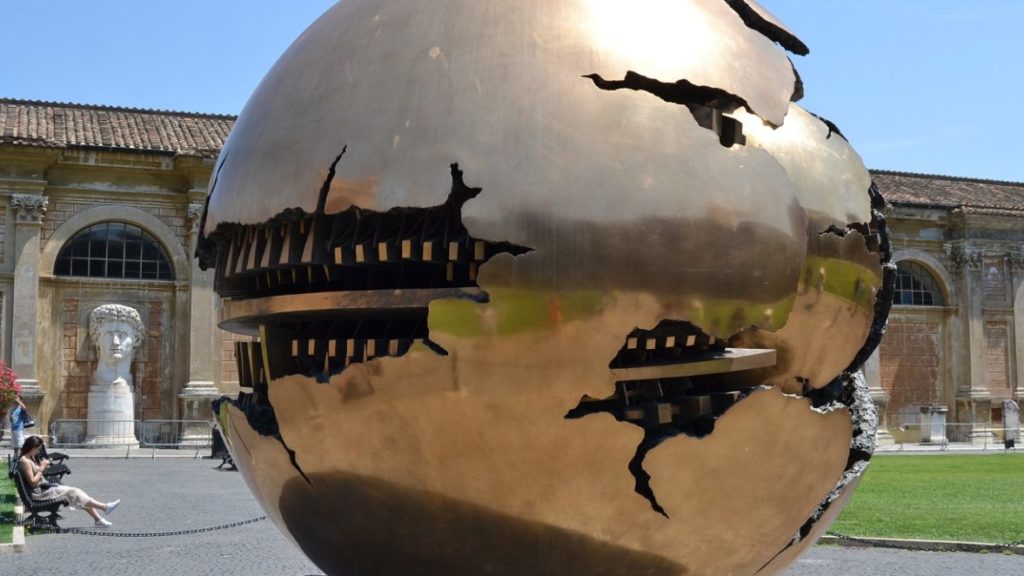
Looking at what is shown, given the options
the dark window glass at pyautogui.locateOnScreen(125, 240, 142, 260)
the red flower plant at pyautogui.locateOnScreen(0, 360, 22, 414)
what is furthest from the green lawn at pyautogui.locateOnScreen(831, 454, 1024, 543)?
the dark window glass at pyautogui.locateOnScreen(125, 240, 142, 260)

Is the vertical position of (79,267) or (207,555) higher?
(79,267)

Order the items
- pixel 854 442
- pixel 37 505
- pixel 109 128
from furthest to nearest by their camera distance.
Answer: pixel 109 128, pixel 37 505, pixel 854 442

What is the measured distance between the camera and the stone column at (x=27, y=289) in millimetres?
26859

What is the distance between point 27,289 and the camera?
88.9ft

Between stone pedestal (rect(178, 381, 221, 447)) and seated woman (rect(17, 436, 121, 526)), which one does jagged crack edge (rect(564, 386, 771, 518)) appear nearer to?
seated woman (rect(17, 436, 121, 526))

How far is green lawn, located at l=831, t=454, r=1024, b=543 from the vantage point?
1109cm

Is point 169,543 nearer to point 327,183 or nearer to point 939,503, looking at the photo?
point 327,183

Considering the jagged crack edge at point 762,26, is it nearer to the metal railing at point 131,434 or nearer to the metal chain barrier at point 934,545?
the metal chain barrier at point 934,545

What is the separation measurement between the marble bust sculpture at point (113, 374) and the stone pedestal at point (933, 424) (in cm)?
2326

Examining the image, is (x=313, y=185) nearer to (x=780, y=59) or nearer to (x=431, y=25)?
(x=431, y=25)

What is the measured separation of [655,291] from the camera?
341 centimetres

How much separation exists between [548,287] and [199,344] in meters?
26.0

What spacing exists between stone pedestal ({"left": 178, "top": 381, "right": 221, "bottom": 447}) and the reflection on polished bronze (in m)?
24.5

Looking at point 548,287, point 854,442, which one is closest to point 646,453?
point 548,287
